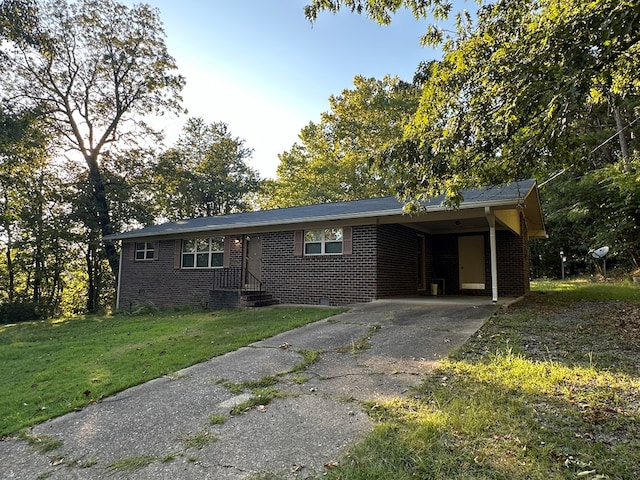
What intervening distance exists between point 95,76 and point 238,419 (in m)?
21.7

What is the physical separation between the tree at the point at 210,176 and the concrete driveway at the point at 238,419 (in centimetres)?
1948

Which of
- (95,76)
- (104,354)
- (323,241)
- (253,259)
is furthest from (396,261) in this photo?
(95,76)

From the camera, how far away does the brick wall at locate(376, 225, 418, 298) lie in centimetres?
1068

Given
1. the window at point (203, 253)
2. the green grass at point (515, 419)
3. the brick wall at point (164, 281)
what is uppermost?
the window at point (203, 253)

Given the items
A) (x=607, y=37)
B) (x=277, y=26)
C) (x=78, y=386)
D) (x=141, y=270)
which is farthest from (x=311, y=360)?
(x=141, y=270)

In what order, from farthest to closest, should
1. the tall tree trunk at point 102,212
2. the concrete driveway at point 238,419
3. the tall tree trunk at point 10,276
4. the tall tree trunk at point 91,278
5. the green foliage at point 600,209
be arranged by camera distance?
the tall tree trunk at point 91,278
the tall tree trunk at point 102,212
the tall tree trunk at point 10,276
the green foliage at point 600,209
the concrete driveway at point 238,419

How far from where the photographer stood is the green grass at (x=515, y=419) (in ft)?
8.06

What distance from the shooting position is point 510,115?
15.3ft

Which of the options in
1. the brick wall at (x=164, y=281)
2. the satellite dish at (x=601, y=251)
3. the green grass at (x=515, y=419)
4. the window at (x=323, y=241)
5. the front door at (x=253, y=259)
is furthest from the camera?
the satellite dish at (x=601, y=251)

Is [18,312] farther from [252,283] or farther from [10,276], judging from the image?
[252,283]

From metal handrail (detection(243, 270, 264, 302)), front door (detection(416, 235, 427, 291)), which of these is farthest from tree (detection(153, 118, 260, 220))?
front door (detection(416, 235, 427, 291))

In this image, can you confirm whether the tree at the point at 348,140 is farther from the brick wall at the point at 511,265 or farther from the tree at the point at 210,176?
the brick wall at the point at 511,265

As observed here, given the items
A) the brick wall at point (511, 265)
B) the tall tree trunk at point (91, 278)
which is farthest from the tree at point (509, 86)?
the tall tree trunk at point (91, 278)

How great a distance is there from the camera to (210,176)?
92.8 ft
